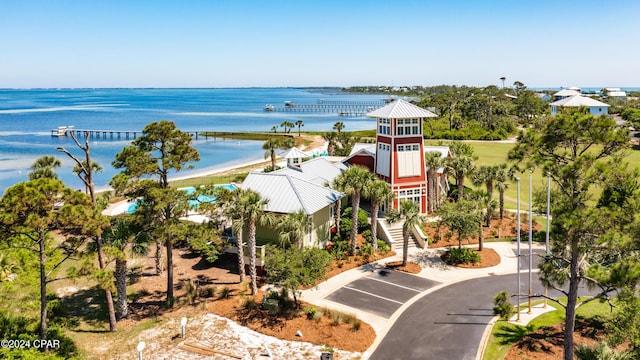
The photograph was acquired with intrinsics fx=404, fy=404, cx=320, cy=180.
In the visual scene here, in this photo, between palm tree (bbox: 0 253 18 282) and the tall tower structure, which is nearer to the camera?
palm tree (bbox: 0 253 18 282)

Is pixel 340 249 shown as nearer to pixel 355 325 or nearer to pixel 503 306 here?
pixel 355 325

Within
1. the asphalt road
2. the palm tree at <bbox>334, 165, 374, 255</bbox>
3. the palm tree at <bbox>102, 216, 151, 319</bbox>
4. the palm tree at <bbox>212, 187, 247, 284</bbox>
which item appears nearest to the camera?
the asphalt road

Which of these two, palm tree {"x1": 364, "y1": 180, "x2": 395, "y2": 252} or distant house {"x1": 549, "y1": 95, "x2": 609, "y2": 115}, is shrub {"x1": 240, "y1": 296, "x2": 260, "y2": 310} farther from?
distant house {"x1": 549, "y1": 95, "x2": 609, "y2": 115}

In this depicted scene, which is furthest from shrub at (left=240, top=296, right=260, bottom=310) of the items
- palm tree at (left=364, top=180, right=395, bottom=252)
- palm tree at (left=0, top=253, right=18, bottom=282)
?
palm tree at (left=364, top=180, right=395, bottom=252)

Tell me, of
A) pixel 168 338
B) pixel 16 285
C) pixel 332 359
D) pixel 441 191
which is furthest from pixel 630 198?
pixel 441 191

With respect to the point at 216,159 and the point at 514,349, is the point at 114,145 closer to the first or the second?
the point at 216,159

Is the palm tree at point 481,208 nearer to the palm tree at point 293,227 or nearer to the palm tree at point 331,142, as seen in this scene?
the palm tree at point 293,227

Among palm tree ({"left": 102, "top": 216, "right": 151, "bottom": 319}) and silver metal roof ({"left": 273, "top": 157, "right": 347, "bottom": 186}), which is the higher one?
silver metal roof ({"left": 273, "top": 157, "right": 347, "bottom": 186})
